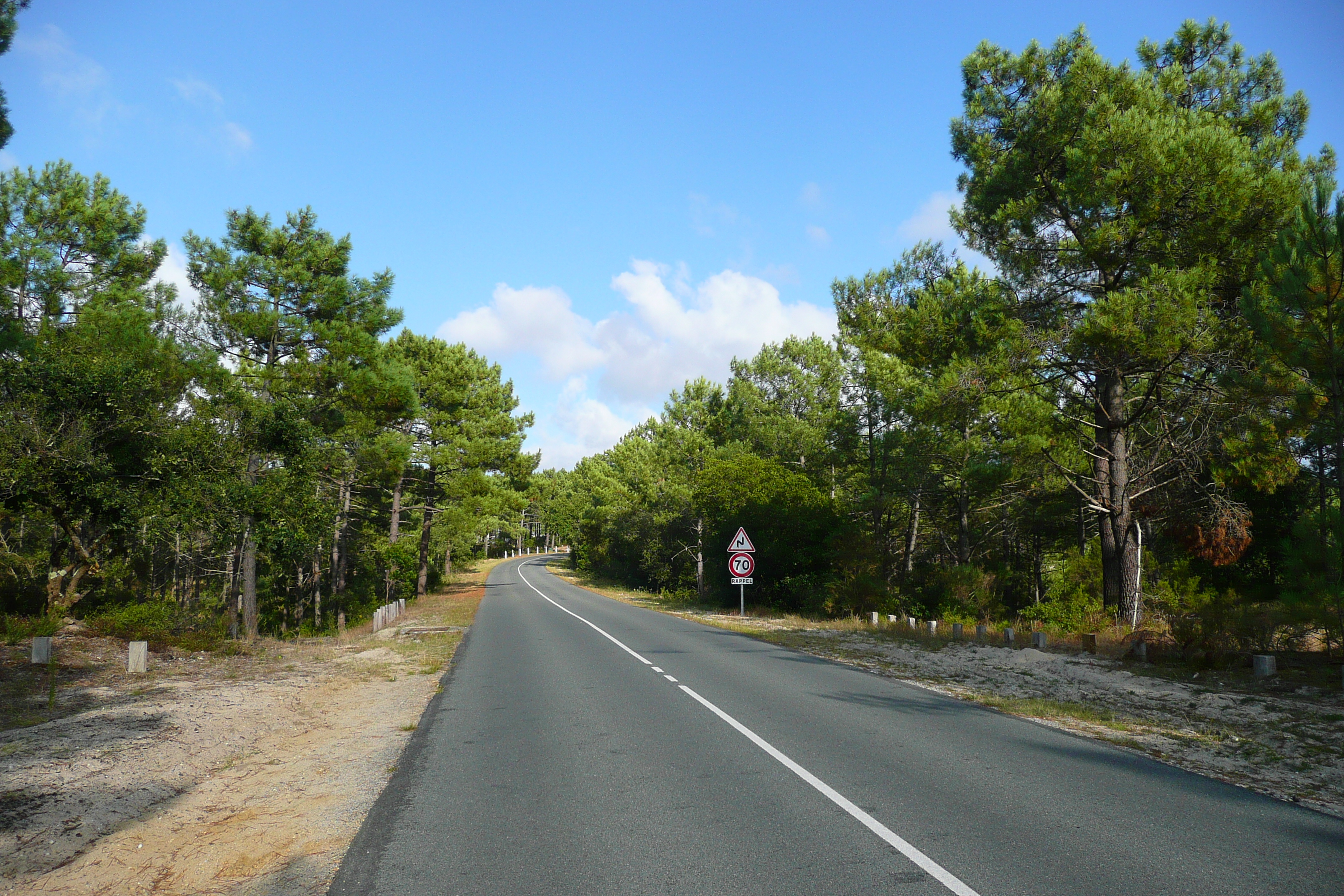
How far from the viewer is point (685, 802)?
20.0 ft

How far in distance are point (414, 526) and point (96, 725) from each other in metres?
38.8

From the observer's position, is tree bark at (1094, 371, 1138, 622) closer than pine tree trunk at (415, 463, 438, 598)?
Yes

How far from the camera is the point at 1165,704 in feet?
34.7

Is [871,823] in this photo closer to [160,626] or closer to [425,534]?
[160,626]

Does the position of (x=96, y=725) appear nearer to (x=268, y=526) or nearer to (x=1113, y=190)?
(x=268, y=526)

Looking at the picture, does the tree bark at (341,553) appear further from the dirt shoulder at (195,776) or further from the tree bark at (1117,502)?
the tree bark at (1117,502)

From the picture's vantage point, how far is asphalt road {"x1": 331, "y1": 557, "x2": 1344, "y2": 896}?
4.57 m

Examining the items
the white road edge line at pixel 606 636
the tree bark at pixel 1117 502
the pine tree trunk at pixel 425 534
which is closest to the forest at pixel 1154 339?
the tree bark at pixel 1117 502

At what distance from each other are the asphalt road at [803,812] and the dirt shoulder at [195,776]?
19.3 inches

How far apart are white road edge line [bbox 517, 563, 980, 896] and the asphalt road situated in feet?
0.06

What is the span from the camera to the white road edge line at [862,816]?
4.48 meters

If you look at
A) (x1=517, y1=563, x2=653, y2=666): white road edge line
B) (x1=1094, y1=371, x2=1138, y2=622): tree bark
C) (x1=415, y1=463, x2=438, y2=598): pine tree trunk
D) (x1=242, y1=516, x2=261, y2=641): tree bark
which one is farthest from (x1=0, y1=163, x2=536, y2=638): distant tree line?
(x1=1094, y1=371, x2=1138, y2=622): tree bark

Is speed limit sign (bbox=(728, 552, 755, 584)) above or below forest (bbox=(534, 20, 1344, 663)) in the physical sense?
below

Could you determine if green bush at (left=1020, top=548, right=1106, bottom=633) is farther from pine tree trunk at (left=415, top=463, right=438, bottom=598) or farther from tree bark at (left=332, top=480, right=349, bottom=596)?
pine tree trunk at (left=415, top=463, right=438, bottom=598)
